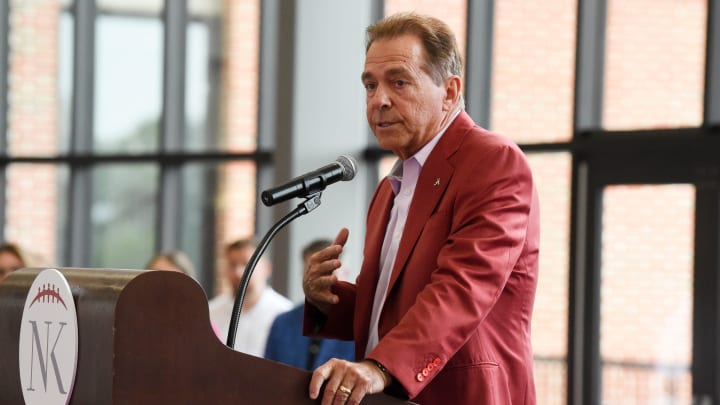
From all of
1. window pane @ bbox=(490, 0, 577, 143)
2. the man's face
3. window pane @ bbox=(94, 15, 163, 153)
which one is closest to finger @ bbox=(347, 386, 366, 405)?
the man's face

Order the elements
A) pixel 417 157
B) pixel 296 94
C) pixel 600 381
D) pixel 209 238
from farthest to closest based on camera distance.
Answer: pixel 209 238, pixel 296 94, pixel 600 381, pixel 417 157

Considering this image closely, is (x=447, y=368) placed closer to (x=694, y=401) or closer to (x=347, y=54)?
(x=694, y=401)

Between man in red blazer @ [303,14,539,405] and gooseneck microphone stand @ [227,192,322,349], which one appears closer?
man in red blazer @ [303,14,539,405]

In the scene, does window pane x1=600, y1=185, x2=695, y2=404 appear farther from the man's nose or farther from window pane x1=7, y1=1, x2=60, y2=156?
window pane x1=7, y1=1, x2=60, y2=156

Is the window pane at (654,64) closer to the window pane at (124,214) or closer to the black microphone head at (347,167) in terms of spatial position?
the window pane at (124,214)

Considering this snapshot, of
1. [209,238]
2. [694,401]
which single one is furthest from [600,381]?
[209,238]

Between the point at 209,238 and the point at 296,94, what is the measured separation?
5.11 ft

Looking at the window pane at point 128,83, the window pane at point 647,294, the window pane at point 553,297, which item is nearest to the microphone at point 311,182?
the window pane at point 647,294

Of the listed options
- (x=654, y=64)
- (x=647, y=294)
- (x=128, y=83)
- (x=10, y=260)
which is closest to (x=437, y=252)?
(x=10, y=260)

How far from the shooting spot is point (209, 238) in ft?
28.6

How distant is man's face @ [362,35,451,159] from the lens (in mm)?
2287

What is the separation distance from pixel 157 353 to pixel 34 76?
8.07m

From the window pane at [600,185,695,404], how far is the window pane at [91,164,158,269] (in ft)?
12.9

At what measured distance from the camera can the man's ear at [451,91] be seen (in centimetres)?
237
